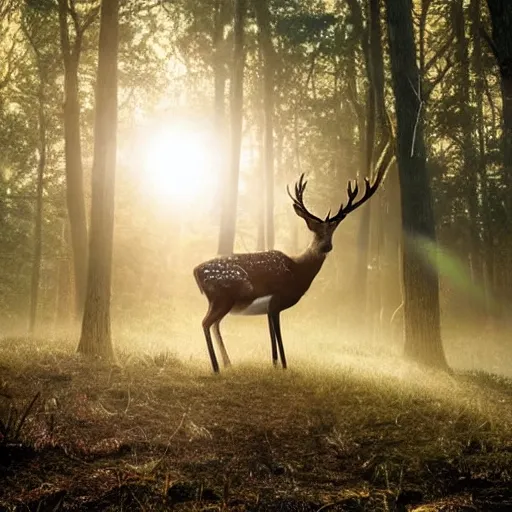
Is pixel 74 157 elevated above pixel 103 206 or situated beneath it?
elevated above

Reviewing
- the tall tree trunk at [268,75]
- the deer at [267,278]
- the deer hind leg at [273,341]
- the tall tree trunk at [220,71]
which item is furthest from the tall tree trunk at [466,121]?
the deer hind leg at [273,341]

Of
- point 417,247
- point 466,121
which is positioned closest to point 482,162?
point 466,121

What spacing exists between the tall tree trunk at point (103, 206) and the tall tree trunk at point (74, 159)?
519 cm

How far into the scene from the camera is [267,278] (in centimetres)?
927

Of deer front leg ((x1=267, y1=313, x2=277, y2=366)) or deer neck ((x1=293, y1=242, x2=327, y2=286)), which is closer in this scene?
deer front leg ((x1=267, y1=313, x2=277, y2=366))

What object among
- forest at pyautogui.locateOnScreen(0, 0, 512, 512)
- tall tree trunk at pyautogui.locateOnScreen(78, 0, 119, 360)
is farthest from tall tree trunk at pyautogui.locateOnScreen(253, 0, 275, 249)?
tall tree trunk at pyautogui.locateOnScreen(78, 0, 119, 360)

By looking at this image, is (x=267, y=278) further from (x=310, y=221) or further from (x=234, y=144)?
(x=234, y=144)

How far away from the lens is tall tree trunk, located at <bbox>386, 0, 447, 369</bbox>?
10.7 metres

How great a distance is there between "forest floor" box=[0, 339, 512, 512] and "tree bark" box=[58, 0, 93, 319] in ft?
22.3

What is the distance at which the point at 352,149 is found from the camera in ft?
87.5

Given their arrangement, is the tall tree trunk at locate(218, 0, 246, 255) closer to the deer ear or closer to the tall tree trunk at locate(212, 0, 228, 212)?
the tall tree trunk at locate(212, 0, 228, 212)

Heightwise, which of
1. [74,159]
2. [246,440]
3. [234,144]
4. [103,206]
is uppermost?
[234,144]

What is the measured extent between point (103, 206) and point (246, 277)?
3202mm

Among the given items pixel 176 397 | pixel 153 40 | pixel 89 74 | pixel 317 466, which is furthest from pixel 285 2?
pixel 317 466
